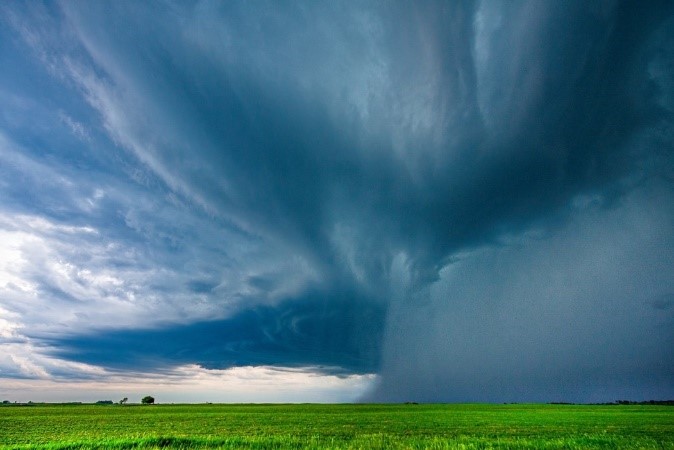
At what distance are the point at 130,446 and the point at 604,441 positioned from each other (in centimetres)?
2658

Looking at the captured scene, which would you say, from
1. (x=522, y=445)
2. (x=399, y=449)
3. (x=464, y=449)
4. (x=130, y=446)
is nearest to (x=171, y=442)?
(x=130, y=446)

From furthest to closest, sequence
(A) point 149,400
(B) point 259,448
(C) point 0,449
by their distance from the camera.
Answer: (A) point 149,400, (B) point 259,448, (C) point 0,449

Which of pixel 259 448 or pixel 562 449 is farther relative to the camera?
pixel 259 448

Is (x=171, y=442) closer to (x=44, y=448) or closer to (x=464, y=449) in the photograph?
(x=44, y=448)

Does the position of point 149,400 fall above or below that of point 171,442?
above

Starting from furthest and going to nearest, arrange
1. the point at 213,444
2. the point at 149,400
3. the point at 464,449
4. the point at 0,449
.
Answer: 1. the point at 149,400
2. the point at 213,444
3. the point at 0,449
4. the point at 464,449

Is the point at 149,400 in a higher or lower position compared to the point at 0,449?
higher

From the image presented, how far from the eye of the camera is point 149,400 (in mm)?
193875

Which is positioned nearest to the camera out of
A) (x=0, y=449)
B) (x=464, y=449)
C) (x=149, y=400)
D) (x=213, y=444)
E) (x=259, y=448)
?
(x=464, y=449)

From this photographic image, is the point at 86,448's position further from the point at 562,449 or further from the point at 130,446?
the point at 562,449

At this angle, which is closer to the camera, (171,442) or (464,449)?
(464,449)

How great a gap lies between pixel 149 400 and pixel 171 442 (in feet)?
736

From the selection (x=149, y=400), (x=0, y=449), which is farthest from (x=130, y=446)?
(x=149, y=400)

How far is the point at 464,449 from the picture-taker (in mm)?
14516
